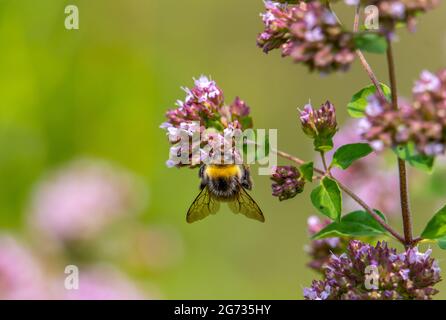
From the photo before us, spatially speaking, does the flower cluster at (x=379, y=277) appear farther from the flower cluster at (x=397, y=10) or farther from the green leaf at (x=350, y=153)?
the flower cluster at (x=397, y=10)

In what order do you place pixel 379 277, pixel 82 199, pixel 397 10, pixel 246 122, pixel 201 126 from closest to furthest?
pixel 397 10, pixel 379 277, pixel 201 126, pixel 246 122, pixel 82 199

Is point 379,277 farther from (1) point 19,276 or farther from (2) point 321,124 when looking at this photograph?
(1) point 19,276

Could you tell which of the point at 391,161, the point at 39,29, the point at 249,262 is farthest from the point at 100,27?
the point at 391,161

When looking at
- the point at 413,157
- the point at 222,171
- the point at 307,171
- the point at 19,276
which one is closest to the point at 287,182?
the point at 307,171

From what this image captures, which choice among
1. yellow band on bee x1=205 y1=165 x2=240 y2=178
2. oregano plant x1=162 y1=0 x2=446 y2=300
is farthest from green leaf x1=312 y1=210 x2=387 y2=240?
yellow band on bee x1=205 y1=165 x2=240 y2=178

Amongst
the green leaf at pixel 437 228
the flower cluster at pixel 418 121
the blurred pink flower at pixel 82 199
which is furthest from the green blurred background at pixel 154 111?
the flower cluster at pixel 418 121
